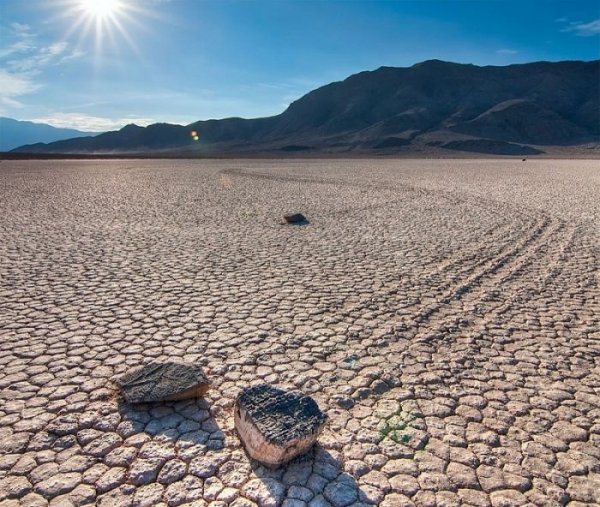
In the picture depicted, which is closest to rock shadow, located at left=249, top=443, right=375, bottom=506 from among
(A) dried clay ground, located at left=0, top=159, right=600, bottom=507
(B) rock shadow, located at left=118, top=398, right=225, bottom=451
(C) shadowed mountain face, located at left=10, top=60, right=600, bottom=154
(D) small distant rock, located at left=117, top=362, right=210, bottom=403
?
(A) dried clay ground, located at left=0, top=159, right=600, bottom=507

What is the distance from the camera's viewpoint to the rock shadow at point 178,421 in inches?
133

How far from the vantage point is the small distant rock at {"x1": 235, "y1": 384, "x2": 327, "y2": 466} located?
10.0 feet

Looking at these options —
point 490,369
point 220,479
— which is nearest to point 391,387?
point 490,369

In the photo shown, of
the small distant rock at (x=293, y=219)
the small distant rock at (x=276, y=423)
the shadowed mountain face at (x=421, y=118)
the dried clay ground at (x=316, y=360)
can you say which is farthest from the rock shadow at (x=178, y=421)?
the shadowed mountain face at (x=421, y=118)

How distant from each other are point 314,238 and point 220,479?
301 inches

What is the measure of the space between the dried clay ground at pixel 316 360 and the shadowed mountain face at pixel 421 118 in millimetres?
82037

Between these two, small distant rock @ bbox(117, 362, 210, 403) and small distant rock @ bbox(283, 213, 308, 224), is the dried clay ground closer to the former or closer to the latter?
small distant rock @ bbox(117, 362, 210, 403)

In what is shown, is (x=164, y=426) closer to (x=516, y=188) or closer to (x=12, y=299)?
(x=12, y=299)

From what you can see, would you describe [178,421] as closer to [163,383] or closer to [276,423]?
[163,383]

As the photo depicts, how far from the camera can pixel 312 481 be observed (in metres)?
2.99

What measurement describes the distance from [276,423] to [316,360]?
148 cm

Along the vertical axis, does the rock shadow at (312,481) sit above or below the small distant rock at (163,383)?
below

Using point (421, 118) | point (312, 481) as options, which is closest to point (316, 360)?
point (312, 481)

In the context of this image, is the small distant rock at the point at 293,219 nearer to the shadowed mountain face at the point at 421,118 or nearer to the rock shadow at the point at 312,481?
the rock shadow at the point at 312,481
